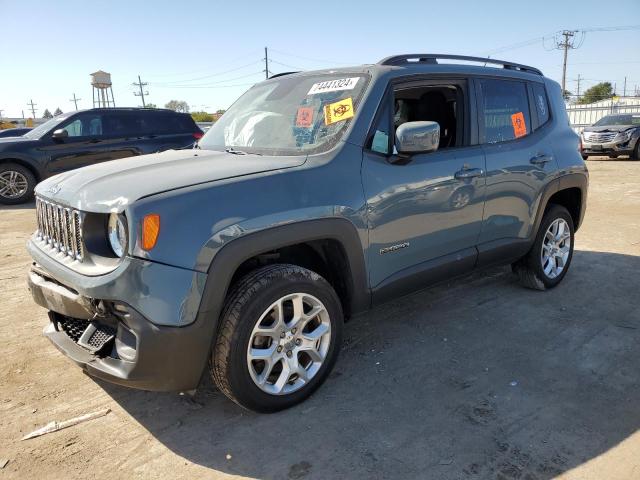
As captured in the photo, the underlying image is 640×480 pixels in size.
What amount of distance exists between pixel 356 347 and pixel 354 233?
3.43ft

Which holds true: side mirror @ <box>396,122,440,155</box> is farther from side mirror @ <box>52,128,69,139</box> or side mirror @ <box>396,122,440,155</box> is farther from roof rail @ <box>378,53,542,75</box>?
side mirror @ <box>52,128,69,139</box>

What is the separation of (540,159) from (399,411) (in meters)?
2.59

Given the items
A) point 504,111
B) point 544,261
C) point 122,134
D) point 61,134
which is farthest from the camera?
point 122,134

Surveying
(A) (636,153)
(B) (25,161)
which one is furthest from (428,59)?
(A) (636,153)

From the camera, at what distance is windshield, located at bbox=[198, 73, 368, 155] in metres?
3.13

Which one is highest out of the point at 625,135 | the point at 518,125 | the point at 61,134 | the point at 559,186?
the point at 61,134

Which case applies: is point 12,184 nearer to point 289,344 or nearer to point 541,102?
point 289,344

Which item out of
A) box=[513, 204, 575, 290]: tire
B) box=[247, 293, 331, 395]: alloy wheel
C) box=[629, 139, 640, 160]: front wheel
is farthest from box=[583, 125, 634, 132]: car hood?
box=[247, 293, 331, 395]: alloy wheel

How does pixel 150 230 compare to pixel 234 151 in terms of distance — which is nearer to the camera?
pixel 150 230

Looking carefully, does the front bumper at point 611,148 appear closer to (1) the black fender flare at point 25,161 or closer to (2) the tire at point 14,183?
(1) the black fender flare at point 25,161

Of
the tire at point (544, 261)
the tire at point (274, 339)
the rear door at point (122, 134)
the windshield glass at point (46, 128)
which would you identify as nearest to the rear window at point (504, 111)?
the tire at point (544, 261)

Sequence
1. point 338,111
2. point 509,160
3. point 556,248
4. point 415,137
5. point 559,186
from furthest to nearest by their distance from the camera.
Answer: point 556,248 < point 559,186 < point 509,160 < point 338,111 < point 415,137

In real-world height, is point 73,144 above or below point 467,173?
above

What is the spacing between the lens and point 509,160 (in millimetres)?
3957
